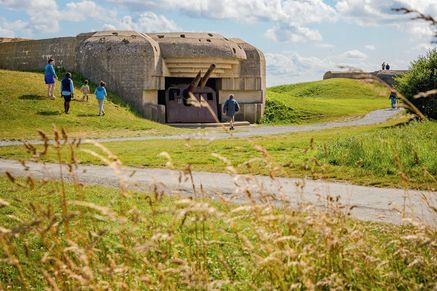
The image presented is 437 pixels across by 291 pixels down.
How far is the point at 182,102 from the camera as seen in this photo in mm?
33406

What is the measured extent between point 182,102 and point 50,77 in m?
7.68

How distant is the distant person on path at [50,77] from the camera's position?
27.2 m

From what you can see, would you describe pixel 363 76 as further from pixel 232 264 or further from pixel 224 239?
pixel 224 239

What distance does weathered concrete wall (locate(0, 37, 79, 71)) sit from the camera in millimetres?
33781

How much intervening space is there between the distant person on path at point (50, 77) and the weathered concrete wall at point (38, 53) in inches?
208

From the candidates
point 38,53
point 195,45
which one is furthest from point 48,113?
point 38,53

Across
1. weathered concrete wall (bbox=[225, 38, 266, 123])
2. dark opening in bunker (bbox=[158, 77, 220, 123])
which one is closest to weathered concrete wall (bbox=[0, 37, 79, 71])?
dark opening in bunker (bbox=[158, 77, 220, 123])

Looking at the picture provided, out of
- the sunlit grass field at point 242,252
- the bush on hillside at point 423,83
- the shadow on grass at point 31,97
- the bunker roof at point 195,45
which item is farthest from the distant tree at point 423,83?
the sunlit grass field at point 242,252

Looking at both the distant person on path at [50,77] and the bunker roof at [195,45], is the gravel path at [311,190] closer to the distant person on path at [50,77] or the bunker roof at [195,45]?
the distant person on path at [50,77]

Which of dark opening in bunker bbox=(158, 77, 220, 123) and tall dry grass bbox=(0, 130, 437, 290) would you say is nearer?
tall dry grass bbox=(0, 130, 437, 290)

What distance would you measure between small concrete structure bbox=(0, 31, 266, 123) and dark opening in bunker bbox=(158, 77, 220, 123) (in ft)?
0.16

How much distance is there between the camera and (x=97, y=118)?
1046 inches

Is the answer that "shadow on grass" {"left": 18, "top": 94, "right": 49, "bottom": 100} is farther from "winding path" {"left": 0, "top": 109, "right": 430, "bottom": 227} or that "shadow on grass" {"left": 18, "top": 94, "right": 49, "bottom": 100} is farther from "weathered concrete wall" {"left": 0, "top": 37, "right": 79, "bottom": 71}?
"winding path" {"left": 0, "top": 109, "right": 430, "bottom": 227}

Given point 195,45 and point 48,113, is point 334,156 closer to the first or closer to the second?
point 48,113
